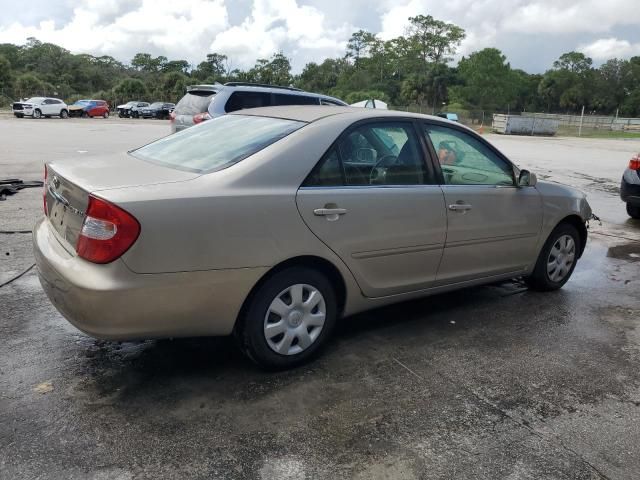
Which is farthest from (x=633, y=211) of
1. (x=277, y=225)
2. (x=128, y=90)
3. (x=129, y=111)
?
(x=128, y=90)

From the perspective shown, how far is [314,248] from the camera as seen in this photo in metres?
3.39

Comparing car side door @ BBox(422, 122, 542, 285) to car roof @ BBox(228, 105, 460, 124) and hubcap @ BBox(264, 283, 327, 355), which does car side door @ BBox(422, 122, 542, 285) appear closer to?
car roof @ BBox(228, 105, 460, 124)

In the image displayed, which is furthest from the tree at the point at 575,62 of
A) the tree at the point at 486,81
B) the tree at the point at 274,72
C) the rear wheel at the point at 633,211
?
the rear wheel at the point at 633,211

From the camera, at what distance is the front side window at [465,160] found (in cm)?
422

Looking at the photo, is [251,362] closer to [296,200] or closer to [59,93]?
[296,200]

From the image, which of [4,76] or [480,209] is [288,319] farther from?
[4,76]

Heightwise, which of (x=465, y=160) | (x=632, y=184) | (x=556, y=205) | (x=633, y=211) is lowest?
(x=633, y=211)

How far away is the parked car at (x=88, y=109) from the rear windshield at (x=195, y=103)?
35506mm

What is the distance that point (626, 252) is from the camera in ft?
23.4

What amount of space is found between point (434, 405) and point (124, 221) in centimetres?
193

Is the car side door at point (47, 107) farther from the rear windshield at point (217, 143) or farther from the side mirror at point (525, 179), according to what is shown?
the side mirror at point (525, 179)

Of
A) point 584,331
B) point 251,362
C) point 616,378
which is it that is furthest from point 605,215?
point 251,362

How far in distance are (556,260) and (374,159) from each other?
2.36m

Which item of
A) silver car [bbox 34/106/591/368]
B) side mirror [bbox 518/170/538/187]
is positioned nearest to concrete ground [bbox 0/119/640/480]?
silver car [bbox 34/106/591/368]
